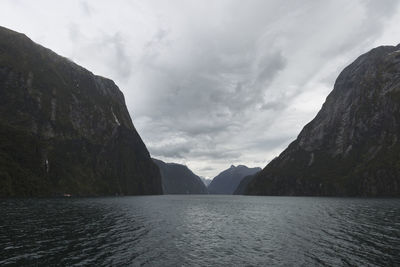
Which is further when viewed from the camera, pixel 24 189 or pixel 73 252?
pixel 24 189

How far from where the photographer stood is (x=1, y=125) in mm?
175125

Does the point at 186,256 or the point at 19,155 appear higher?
the point at 19,155

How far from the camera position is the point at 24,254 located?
31.5 m

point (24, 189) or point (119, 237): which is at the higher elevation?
point (24, 189)

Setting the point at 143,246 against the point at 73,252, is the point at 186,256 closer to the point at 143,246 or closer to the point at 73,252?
the point at 143,246

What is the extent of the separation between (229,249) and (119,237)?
1765 centimetres

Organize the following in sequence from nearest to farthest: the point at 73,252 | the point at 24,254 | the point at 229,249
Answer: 1. the point at 24,254
2. the point at 73,252
3. the point at 229,249

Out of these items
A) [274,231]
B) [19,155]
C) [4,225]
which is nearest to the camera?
[4,225]

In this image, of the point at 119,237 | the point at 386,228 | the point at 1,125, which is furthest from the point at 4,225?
the point at 1,125

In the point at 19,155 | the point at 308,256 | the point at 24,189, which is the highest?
the point at 19,155

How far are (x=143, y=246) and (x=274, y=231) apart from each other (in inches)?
1040

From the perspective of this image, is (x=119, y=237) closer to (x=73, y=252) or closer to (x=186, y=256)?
(x=73, y=252)

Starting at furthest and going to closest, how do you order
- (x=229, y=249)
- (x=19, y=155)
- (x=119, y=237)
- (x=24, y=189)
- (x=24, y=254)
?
(x=19, y=155)
(x=24, y=189)
(x=119, y=237)
(x=229, y=249)
(x=24, y=254)

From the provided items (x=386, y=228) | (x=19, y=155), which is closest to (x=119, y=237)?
(x=386, y=228)
